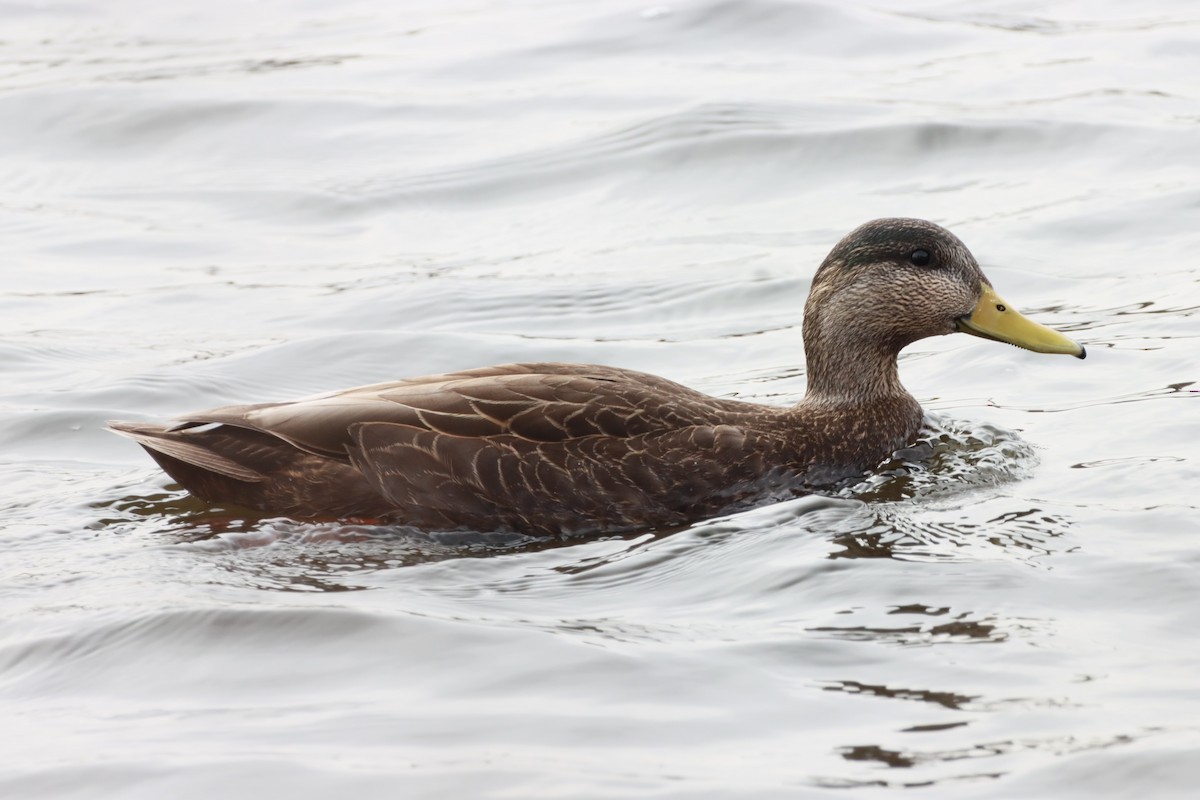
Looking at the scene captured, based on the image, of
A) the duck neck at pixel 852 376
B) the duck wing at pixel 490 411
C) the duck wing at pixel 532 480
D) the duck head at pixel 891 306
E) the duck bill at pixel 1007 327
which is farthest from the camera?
the duck neck at pixel 852 376

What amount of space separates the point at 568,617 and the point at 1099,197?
802 centimetres

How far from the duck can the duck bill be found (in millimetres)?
11

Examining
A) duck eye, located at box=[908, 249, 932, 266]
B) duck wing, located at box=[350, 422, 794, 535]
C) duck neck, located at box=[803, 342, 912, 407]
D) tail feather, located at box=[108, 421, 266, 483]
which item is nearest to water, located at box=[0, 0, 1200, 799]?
duck wing, located at box=[350, 422, 794, 535]

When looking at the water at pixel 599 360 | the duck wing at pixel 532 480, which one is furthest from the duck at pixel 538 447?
the water at pixel 599 360

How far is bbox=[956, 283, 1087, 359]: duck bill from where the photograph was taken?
342 inches

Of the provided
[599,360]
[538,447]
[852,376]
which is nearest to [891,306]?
[852,376]

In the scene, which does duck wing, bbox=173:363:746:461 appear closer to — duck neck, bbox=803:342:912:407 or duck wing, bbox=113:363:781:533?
duck wing, bbox=113:363:781:533

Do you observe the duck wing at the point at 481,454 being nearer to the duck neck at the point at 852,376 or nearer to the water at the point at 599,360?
the water at the point at 599,360

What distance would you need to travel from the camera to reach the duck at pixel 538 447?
7.99m

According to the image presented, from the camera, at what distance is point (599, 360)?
11.2m

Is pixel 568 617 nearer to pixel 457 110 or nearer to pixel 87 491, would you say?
pixel 87 491

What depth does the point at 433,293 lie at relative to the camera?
1244 cm

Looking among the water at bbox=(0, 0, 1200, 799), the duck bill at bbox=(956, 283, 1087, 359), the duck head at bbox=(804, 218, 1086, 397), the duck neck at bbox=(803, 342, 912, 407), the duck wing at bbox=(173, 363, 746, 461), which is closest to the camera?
the water at bbox=(0, 0, 1200, 799)

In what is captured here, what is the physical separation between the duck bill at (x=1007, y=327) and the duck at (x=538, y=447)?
0.4 inches
